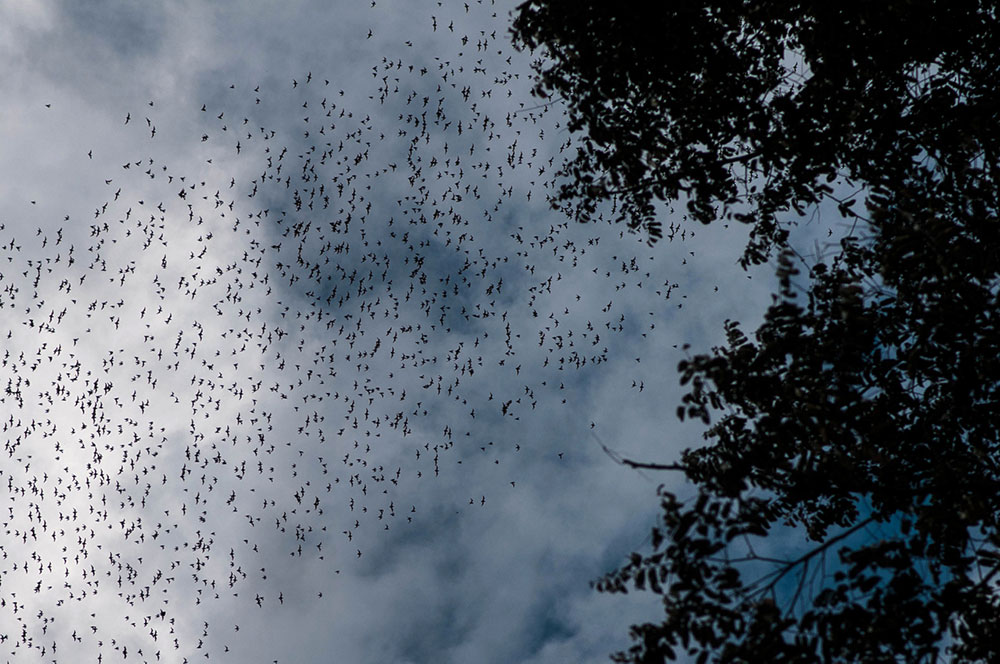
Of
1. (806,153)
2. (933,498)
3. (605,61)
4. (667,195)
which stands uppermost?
(605,61)

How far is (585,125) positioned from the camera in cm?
1143

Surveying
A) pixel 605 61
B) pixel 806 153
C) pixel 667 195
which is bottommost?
pixel 806 153

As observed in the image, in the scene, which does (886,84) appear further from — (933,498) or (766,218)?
(933,498)

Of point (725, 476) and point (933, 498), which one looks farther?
point (725, 476)

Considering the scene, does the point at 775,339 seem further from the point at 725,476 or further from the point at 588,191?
the point at 588,191

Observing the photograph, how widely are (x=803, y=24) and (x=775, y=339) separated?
5.53m

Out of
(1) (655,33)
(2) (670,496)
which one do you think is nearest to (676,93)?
(1) (655,33)

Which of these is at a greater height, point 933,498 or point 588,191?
point 588,191

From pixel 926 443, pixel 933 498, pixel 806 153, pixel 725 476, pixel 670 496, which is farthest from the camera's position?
pixel 806 153

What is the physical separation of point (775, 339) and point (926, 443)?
2.31 meters

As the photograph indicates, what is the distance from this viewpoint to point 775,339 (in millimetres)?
9172

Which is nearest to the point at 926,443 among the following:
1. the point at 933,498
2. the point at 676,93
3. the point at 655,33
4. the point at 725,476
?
the point at 933,498

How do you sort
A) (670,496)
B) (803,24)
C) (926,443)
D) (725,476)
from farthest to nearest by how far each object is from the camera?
(803,24) → (926,443) → (725,476) → (670,496)

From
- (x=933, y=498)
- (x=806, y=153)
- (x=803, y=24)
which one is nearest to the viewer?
(x=933, y=498)
